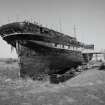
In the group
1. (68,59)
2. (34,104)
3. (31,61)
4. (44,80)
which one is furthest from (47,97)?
(68,59)

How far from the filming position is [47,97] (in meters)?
9.95

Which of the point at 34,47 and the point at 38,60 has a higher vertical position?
the point at 34,47

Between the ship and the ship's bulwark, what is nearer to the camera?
the ship

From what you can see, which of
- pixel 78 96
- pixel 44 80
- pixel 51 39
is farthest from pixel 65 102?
pixel 51 39

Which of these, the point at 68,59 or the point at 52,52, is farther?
the point at 68,59

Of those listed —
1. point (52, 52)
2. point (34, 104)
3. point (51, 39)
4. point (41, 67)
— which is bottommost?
point (34, 104)

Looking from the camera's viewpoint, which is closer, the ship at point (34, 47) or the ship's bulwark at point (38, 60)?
the ship at point (34, 47)

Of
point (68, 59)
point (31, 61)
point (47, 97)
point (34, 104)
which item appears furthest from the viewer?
point (68, 59)

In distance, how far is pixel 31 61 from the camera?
16.9 metres

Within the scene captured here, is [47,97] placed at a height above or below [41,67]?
below

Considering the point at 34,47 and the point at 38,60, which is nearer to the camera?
the point at 34,47

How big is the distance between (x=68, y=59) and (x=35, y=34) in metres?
7.24

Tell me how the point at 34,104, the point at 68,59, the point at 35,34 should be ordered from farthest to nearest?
the point at 68,59, the point at 35,34, the point at 34,104

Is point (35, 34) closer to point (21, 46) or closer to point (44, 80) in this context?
point (21, 46)
